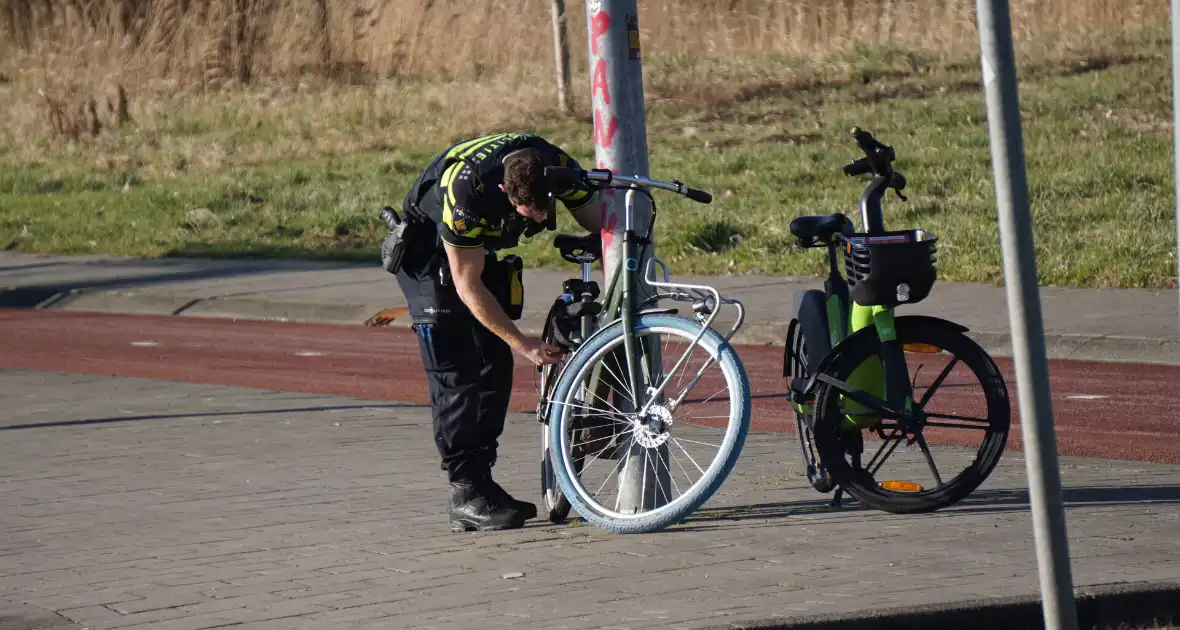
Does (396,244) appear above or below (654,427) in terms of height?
above

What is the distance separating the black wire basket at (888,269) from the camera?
19.7 ft

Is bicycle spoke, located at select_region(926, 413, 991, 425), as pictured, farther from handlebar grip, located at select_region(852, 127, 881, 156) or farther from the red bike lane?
the red bike lane

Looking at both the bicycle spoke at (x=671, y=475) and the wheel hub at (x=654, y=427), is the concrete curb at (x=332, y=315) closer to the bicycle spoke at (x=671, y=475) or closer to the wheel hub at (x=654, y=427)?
the bicycle spoke at (x=671, y=475)

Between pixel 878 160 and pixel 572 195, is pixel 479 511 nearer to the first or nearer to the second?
pixel 572 195

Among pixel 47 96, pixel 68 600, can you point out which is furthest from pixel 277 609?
pixel 47 96

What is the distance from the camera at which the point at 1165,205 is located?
57.0ft

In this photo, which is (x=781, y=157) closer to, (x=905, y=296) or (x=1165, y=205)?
(x=1165, y=205)

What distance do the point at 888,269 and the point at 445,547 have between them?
1.82m

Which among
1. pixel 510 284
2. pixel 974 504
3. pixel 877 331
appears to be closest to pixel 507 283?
pixel 510 284

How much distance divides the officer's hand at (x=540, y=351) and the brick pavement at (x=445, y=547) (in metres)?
0.63

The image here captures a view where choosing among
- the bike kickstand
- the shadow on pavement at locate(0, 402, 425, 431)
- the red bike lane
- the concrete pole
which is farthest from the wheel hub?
the concrete pole

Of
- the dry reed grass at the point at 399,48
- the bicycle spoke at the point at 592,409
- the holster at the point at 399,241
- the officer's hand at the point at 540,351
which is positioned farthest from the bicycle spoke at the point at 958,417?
the dry reed grass at the point at 399,48

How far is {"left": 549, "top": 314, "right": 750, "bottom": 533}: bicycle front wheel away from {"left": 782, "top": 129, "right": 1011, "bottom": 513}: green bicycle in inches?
16.1

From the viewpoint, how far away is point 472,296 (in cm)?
600
